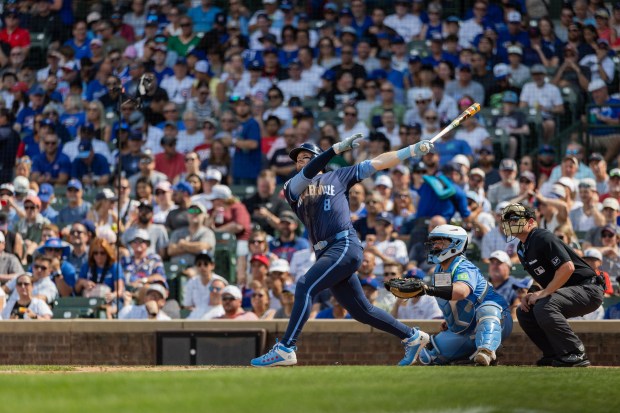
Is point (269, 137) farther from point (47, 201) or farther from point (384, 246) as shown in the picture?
point (384, 246)

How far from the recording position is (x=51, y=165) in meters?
18.1

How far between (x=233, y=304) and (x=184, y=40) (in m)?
8.13

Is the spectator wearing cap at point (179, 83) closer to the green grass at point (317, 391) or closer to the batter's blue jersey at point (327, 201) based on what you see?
the batter's blue jersey at point (327, 201)

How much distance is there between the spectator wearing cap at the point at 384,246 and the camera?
14086 millimetres

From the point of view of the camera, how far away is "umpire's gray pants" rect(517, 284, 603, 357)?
33.3ft

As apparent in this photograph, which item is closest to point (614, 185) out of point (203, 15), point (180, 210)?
point (180, 210)

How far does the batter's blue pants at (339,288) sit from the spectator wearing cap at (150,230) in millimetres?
5240

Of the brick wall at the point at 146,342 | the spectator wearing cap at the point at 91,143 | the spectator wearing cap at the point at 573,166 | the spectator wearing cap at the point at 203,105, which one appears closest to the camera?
the brick wall at the point at 146,342

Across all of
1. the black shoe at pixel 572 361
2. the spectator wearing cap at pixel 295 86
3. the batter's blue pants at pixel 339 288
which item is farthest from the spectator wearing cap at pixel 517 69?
the batter's blue pants at pixel 339 288

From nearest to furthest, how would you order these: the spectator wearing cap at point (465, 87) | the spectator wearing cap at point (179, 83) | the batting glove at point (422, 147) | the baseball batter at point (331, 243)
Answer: the batting glove at point (422, 147) < the baseball batter at point (331, 243) < the spectator wearing cap at point (465, 87) < the spectator wearing cap at point (179, 83)

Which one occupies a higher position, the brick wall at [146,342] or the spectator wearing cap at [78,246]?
the spectator wearing cap at [78,246]

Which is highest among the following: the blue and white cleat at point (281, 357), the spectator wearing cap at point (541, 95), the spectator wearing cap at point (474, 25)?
Result: the spectator wearing cap at point (474, 25)

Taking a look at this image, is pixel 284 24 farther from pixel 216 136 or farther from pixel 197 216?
pixel 197 216

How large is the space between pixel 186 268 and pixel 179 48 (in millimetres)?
6409
